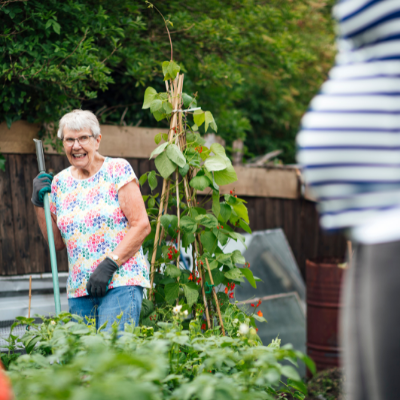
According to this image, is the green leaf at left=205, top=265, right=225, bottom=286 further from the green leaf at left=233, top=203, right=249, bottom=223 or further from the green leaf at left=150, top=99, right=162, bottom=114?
the green leaf at left=150, top=99, right=162, bottom=114

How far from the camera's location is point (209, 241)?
7.98 feet

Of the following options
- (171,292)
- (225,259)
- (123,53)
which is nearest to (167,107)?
(225,259)

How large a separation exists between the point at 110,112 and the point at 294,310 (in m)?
2.59

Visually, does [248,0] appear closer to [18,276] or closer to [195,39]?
[195,39]

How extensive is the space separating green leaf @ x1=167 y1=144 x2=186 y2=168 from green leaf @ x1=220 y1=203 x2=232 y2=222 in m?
0.34

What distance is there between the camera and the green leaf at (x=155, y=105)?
96.7 inches

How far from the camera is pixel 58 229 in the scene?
236 cm

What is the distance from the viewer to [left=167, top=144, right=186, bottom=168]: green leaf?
7.65 feet

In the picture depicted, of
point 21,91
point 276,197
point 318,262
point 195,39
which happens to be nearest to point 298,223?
point 276,197

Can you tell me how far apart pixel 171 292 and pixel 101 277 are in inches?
20.4

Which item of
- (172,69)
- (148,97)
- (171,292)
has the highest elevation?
(172,69)

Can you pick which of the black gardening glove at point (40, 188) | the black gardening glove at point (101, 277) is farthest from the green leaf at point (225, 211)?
the black gardening glove at point (40, 188)

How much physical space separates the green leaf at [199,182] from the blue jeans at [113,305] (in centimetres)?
58

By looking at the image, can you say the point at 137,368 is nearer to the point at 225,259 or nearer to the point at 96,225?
the point at 96,225
